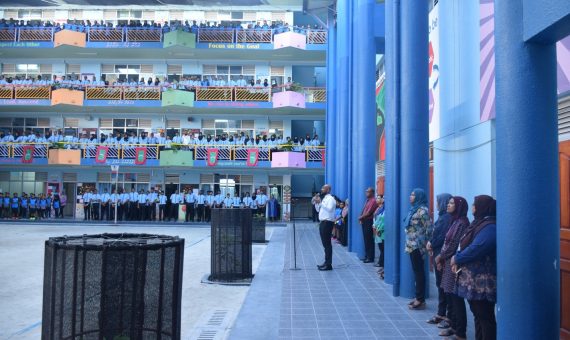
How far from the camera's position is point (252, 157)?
2962 cm

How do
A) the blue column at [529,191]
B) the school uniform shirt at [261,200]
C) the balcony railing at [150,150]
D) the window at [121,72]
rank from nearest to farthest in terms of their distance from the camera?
the blue column at [529,191] → the school uniform shirt at [261,200] → the balcony railing at [150,150] → the window at [121,72]

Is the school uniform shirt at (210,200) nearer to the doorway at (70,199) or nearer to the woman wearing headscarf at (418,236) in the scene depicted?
the doorway at (70,199)

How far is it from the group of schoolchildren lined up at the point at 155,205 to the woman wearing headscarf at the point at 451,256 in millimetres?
22814

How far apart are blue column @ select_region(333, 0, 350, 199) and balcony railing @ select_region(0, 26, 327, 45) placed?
12438 mm

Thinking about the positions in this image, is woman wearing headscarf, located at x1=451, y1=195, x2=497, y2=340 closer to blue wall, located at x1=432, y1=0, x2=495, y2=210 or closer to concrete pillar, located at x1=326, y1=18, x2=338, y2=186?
blue wall, located at x1=432, y1=0, x2=495, y2=210

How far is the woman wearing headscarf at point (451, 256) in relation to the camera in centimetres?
569

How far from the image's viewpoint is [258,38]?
A: 105 ft

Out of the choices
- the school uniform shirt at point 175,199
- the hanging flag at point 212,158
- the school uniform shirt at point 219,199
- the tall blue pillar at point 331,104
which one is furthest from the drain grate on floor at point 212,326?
the hanging flag at point 212,158

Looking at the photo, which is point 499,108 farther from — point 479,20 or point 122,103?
point 122,103

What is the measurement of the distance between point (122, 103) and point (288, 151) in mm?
11001

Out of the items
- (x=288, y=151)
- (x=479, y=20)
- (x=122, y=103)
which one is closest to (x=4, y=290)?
(x=479, y=20)

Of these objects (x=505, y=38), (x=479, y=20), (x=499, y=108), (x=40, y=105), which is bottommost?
(x=499, y=108)

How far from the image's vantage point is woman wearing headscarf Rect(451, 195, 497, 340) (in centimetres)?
487

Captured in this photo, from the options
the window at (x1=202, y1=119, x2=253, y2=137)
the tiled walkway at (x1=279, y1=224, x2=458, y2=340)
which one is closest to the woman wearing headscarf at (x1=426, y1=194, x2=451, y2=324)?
the tiled walkway at (x1=279, y1=224, x2=458, y2=340)
